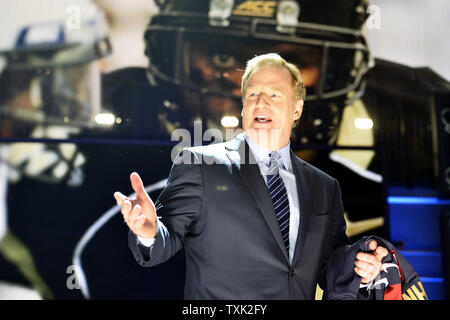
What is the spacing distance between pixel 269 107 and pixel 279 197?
327 mm

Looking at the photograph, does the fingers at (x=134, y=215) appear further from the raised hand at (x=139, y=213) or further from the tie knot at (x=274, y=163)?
the tie knot at (x=274, y=163)

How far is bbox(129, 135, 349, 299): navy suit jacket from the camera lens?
143cm

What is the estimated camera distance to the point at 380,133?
3.17 m

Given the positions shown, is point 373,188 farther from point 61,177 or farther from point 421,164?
point 61,177

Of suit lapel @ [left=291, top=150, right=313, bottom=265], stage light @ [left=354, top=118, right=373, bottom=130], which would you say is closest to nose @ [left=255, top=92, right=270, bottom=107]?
suit lapel @ [left=291, top=150, right=313, bottom=265]

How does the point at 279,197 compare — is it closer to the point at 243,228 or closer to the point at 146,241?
the point at 243,228

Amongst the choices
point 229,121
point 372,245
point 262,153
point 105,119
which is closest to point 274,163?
point 262,153

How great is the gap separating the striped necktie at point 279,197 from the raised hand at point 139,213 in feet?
1.46

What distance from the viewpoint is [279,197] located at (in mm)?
1532

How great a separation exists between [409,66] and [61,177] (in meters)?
2.51

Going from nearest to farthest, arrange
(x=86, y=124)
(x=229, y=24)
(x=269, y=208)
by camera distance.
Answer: (x=269, y=208) → (x=86, y=124) → (x=229, y=24)

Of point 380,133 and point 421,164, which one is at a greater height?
point 380,133

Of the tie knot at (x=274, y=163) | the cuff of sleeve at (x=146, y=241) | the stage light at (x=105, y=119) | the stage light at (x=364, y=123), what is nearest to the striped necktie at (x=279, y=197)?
the tie knot at (x=274, y=163)

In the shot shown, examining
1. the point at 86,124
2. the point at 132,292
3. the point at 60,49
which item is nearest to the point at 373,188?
the point at 132,292
